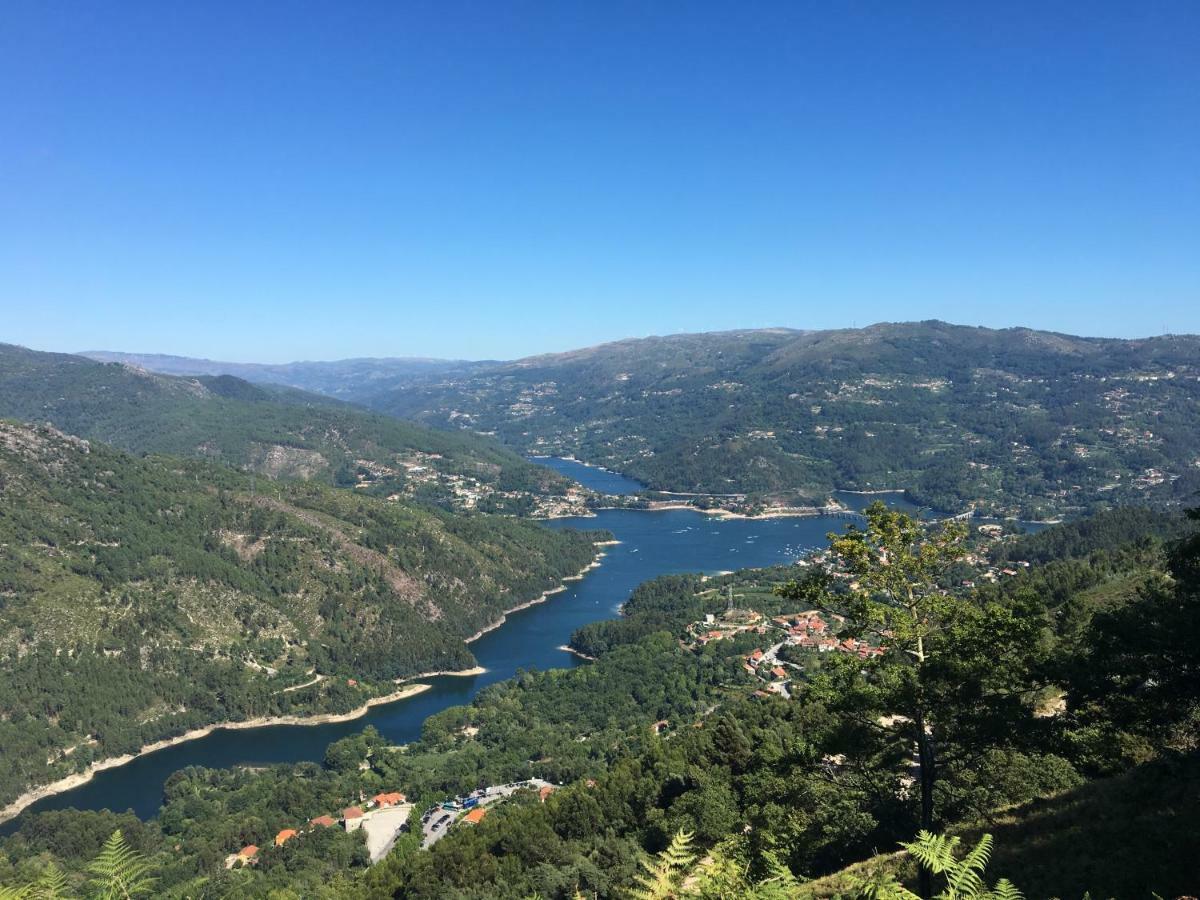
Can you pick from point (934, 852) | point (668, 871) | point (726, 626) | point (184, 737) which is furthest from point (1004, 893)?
point (726, 626)

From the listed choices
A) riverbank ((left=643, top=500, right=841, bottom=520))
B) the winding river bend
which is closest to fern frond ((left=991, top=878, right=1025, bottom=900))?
the winding river bend

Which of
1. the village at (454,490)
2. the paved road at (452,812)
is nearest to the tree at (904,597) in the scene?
the paved road at (452,812)

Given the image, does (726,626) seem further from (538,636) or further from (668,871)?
(668,871)

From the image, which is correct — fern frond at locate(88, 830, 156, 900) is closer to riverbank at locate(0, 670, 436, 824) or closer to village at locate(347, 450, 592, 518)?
riverbank at locate(0, 670, 436, 824)

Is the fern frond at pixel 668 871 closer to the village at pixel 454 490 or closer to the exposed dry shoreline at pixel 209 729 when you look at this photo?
the exposed dry shoreline at pixel 209 729

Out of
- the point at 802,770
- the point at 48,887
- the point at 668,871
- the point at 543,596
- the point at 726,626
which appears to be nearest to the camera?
the point at 48,887

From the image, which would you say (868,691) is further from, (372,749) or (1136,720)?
(372,749)

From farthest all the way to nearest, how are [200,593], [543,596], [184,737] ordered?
[543,596]
[200,593]
[184,737]
